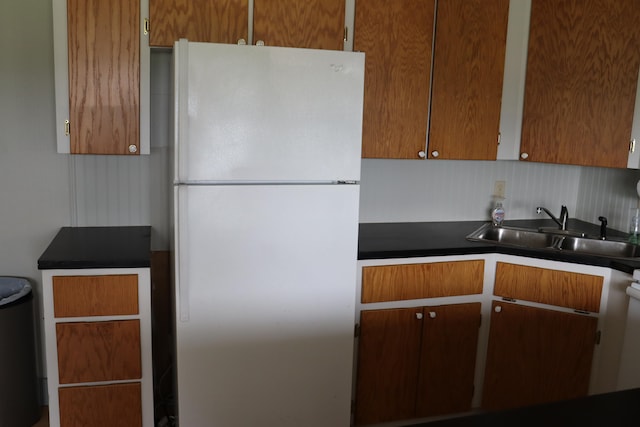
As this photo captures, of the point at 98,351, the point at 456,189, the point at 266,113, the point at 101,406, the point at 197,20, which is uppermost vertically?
the point at 197,20

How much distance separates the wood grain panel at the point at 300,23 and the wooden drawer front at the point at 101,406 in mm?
1505

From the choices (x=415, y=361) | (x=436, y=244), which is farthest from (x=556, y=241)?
(x=415, y=361)

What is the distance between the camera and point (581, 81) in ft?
8.80

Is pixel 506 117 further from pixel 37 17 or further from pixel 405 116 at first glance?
pixel 37 17

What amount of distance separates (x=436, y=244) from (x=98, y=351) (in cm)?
146

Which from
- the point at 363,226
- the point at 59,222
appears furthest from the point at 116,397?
the point at 363,226

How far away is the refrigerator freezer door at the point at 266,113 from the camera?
197 centimetres

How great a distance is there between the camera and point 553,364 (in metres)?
2.56

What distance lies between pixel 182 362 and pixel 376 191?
53.2 inches

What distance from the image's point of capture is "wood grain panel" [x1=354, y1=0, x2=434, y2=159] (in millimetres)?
2533

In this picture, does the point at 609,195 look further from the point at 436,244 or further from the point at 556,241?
the point at 436,244

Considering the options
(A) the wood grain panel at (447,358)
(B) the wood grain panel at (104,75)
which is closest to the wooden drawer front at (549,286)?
(A) the wood grain panel at (447,358)

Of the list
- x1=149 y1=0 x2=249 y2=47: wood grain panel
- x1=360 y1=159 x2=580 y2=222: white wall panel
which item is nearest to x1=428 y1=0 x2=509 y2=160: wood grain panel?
x1=360 y1=159 x2=580 y2=222: white wall panel

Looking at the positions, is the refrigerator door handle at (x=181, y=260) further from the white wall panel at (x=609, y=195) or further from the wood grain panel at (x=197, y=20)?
the white wall panel at (x=609, y=195)
